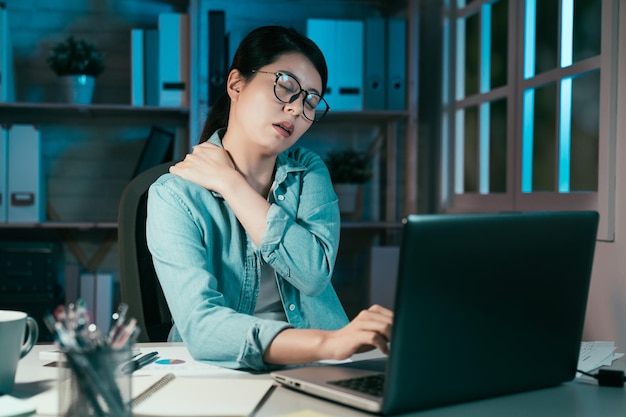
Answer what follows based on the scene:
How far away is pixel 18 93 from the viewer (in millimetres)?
2998

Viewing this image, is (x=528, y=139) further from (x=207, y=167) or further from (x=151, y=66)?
(x=151, y=66)

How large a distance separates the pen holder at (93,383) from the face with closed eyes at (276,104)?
2.45 feet

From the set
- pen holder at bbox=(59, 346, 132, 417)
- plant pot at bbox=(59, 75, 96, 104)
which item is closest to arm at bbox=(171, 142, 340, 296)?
pen holder at bbox=(59, 346, 132, 417)

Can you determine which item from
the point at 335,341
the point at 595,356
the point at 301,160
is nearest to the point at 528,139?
the point at 301,160

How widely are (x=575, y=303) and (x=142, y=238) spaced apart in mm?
853

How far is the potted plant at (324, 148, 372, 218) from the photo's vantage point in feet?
9.68

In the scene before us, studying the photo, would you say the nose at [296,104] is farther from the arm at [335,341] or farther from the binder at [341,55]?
the binder at [341,55]

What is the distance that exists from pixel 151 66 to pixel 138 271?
152 cm

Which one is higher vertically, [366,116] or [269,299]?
[366,116]

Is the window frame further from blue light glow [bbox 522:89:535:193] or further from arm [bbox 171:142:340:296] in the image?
arm [bbox 171:142:340:296]

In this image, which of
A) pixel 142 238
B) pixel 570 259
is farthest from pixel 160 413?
pixel 142 238

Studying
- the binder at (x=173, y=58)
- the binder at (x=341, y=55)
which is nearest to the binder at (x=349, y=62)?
the binder at (x=341, y=55)

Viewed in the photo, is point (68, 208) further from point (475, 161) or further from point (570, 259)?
point (570, 259)

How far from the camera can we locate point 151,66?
2.81 m
